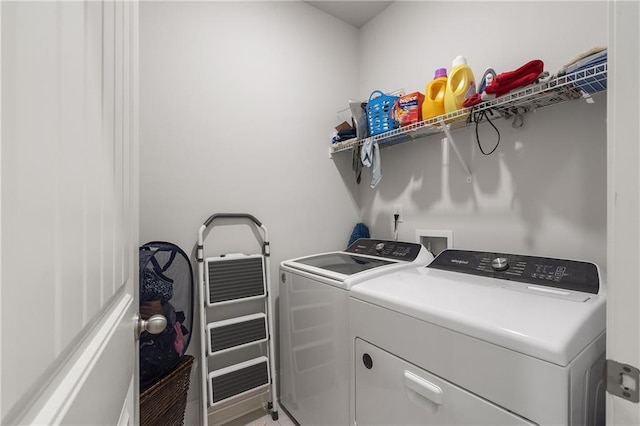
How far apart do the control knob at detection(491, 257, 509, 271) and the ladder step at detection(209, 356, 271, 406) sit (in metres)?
1.49

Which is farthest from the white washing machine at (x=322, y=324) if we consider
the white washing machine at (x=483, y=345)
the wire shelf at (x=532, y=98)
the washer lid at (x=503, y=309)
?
the wire shelf at (x=532, y=98)

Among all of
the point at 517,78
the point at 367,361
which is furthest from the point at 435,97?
the point at 367,361

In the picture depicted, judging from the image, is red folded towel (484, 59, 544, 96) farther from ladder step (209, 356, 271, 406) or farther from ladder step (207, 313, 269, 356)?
ladder step (209, 356, 271, 406)

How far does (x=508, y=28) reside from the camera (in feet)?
5.36

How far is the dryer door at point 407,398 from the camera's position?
89 cm

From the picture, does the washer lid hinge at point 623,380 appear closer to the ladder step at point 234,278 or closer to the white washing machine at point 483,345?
the white washing machine at point 483,345

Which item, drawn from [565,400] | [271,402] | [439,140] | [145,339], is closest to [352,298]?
[565,400]

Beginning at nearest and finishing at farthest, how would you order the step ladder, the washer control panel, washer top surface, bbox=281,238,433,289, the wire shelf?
the wire shelf < washer top surface, bbox=281,238,433,289 < the step ladder < the washer control panel

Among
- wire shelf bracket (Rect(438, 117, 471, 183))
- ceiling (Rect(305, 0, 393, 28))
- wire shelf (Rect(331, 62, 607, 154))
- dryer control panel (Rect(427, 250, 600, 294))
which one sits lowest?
dryer control panel (Rect(427, 250, 600, 294))

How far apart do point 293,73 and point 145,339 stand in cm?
201

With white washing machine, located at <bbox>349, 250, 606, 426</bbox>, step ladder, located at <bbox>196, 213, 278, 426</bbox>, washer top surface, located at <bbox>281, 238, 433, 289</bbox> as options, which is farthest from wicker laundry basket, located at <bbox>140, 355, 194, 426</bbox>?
white washing machine, located at <bbox>349, 250, 606, 426</bbox>

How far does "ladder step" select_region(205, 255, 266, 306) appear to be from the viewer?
1783mm

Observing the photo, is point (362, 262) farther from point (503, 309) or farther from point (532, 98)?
point (532, 98)

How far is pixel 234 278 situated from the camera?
73.4 inches
